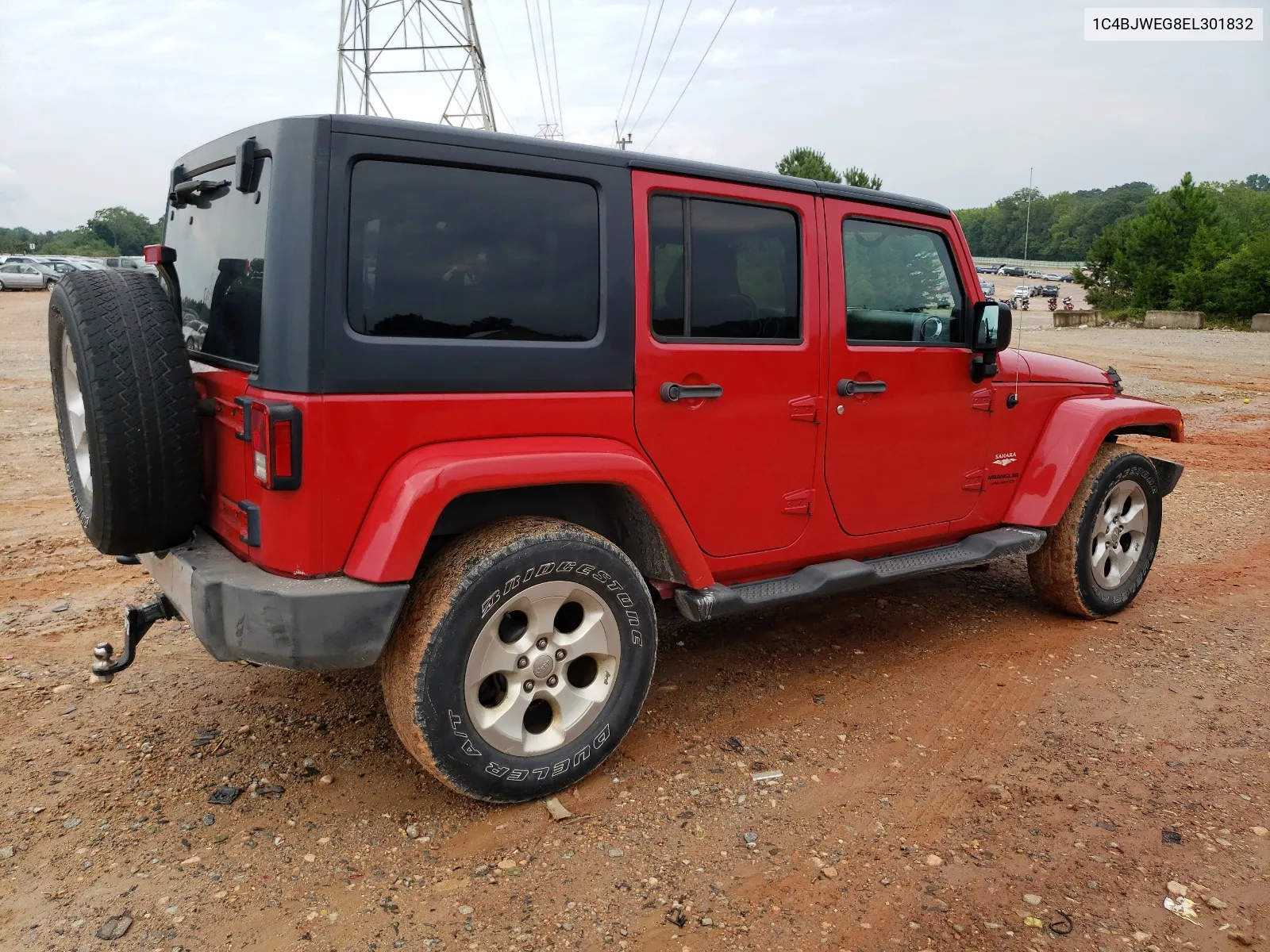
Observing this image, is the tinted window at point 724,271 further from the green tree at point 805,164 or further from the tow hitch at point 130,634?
the green tree at point 805,164

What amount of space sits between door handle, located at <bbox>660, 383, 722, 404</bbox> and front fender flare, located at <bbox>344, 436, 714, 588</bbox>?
0.79ft

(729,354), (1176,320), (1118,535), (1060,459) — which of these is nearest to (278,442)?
(729,354)

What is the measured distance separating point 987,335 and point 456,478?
2558 millimetres

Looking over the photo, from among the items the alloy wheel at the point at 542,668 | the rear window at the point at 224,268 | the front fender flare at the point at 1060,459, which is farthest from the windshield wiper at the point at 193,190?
the front fender flare at the point at 1060,459

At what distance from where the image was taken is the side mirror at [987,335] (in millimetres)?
4059

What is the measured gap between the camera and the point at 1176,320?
100 feet

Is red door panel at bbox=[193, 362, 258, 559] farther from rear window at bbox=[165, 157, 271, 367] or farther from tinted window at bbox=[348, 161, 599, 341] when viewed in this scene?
tinted window at bbox=[348, 161, 599, 341]

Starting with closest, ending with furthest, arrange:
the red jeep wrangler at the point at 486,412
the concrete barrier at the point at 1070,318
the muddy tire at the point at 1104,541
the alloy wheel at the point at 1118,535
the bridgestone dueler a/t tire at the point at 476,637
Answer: the red jeep wrangler at the point at 486,412, the bridgestone dueler a/t tire at the point at 476,637, the muddy tire at the point at 1104,541, the alloy wheel at the point at 1118,535, the concrete barrier at the point at 1070,318

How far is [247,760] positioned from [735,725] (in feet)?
5.79

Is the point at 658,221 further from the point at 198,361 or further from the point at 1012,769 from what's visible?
the point at 1012,769

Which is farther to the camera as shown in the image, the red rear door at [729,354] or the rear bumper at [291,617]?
the red rear door at [729,354]

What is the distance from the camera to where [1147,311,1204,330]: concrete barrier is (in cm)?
3004

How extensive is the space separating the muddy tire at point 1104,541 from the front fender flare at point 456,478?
2.58m

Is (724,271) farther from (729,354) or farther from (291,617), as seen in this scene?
(291,617)
